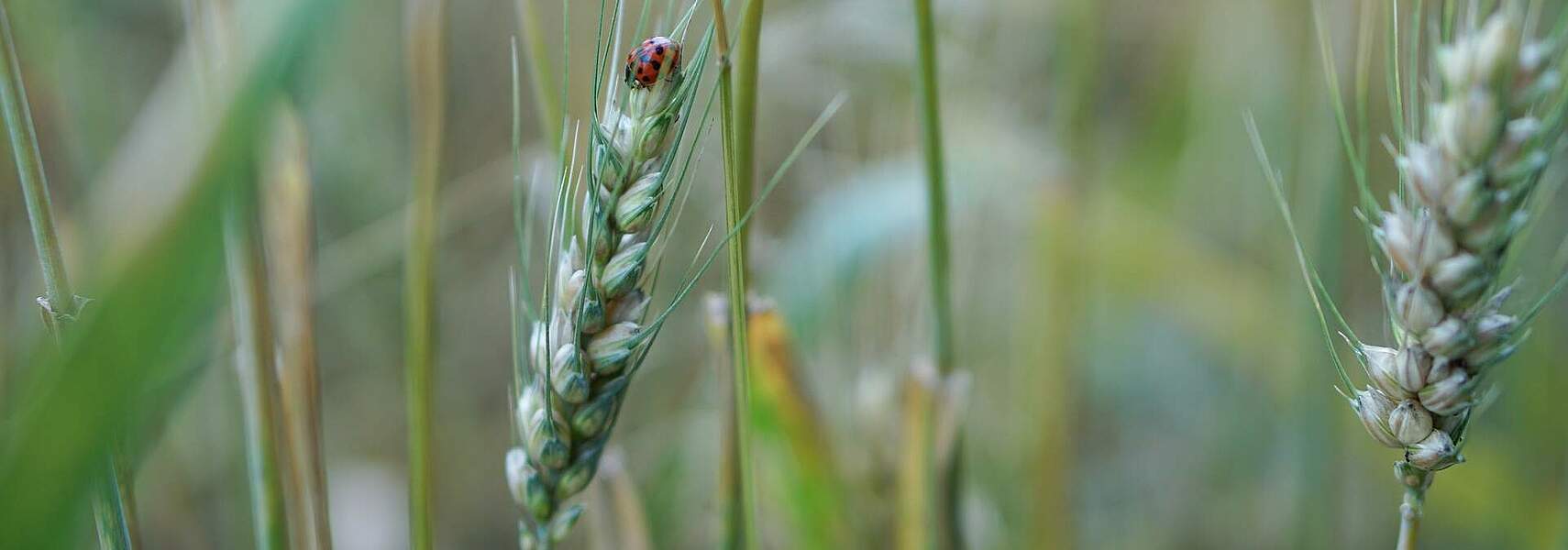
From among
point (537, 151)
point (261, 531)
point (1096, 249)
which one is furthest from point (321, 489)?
point (1096, 249)

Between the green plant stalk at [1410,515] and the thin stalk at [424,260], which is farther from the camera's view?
the thin stalk at [424,260]

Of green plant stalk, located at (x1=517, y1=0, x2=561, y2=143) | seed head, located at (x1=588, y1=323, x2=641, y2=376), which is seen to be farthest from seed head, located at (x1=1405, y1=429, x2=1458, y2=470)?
green plant stalk, located at (x1=517, y1=0, x2=561, y2=143)

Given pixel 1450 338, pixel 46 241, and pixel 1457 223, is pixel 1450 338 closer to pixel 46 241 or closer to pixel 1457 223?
pixel 1457 223

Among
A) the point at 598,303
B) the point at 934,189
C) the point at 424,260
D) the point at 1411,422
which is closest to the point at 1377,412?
the point at 1411,422

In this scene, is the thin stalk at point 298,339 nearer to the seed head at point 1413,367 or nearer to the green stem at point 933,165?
the green stem at point 933,165

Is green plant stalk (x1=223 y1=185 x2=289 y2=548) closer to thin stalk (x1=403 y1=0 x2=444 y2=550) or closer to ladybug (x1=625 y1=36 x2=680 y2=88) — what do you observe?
thin stalk (x1=403 y1=0 x2=444 y2=550)

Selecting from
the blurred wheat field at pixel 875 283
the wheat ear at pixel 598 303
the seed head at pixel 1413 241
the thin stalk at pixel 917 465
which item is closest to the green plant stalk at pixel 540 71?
the blurred wheat field at pixel 875 283
